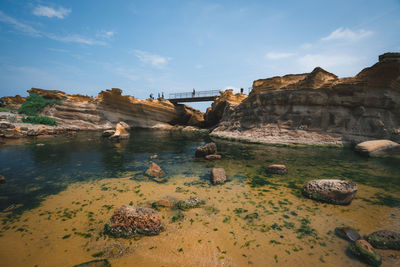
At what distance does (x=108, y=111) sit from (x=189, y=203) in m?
35.5

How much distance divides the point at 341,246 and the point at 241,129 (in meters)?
21.4

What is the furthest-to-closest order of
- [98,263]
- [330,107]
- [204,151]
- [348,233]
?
1. [330,107]
2. [204,151]
3. [348,233]
4. [98,263]

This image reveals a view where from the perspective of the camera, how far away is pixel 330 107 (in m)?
19.1

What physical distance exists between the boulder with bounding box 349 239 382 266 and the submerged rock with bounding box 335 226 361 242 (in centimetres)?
41

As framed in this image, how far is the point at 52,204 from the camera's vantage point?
520cm

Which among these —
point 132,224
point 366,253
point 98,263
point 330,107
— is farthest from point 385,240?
point 330,107

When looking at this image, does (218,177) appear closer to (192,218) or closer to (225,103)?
(192,218)

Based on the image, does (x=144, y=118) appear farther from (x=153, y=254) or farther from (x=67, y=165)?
(x=153, y=254)

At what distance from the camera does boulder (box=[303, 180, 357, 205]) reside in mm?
5246

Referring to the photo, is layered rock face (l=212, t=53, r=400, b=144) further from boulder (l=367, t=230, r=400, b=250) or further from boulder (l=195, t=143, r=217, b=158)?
boulder (l=367, t=230, r=400, b=250)

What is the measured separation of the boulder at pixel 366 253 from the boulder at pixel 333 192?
2.32 meters

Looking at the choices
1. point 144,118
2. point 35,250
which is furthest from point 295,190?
point 144,118

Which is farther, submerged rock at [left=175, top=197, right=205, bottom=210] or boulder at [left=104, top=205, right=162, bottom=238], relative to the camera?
submerged rock at [left=175, top=197, right=205, bottom=210]

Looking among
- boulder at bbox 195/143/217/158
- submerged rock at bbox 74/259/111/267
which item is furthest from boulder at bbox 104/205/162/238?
boulder at bbox 195/143/217/158
